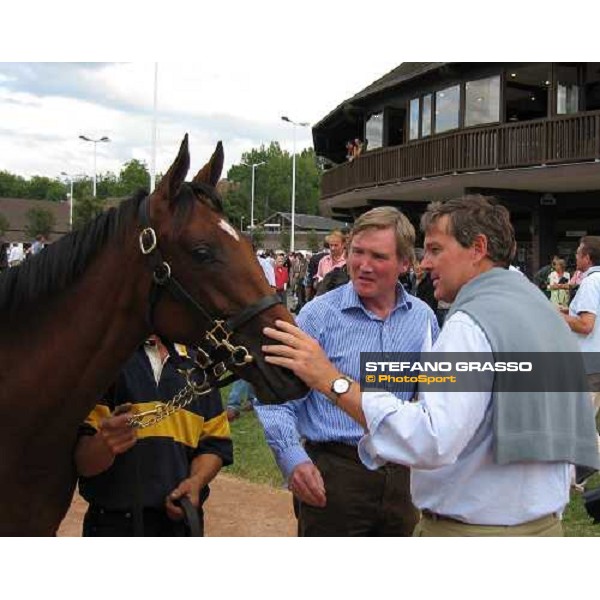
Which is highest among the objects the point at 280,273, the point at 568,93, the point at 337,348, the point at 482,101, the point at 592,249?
the point at 482,101

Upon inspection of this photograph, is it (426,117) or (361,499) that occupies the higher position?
(426,117)

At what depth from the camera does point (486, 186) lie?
630 inches

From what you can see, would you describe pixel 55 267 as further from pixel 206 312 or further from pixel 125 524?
pixel 125 524

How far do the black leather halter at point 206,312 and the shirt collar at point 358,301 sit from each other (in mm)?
641

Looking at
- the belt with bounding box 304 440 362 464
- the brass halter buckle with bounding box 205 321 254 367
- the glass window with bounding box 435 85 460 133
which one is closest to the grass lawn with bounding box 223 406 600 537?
the belt with bounding box 304 440 362 464

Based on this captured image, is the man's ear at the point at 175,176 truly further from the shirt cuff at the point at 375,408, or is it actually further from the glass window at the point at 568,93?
the glass window at the point at 568,93

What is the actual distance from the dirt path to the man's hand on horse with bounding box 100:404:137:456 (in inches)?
99.5

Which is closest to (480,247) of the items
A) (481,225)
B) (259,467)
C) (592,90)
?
(481,225)

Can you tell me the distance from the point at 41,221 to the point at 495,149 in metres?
12.7

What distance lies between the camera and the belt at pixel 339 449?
110 inches

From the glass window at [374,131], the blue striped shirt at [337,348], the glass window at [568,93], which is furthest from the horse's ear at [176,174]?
the glass window at [374,131]

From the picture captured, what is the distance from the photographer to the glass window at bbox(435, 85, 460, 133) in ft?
60.5

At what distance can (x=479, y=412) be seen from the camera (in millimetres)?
1879

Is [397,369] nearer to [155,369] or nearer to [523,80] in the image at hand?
[155,369]
